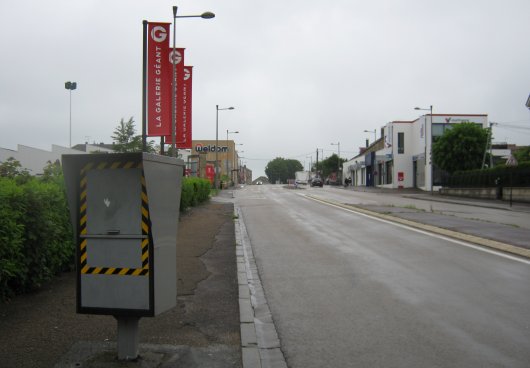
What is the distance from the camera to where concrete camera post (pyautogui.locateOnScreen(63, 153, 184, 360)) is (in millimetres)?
4566

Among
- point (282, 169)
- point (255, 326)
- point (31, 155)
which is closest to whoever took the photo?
point (255, 326)

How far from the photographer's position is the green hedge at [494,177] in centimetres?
3462

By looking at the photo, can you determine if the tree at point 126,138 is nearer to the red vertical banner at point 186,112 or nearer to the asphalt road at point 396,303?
the red vertical banner at point 186,112

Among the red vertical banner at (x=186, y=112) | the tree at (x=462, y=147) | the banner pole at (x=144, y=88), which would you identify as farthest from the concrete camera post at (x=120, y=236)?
the tree at (x=462, y=147)

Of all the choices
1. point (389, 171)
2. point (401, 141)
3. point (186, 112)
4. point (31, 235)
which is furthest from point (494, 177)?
point (31, 235)

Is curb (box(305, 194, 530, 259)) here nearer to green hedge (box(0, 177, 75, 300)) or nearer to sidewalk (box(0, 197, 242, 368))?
sidewalk (box(0, 197, 242, 368))

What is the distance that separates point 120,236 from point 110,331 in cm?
165

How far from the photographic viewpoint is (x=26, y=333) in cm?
541

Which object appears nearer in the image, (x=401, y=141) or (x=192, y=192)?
(x=192, y=192)

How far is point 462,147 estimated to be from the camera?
4662cm

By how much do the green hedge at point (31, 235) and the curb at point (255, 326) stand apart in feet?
9.00

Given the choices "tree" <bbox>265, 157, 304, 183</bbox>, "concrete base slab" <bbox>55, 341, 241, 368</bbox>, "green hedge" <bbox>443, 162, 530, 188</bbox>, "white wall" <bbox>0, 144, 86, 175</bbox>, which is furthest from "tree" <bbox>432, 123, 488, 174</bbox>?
"tree" <bbox>265, 157, 304, 183</bbox>

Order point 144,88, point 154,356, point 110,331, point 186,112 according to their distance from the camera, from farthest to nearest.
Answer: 1. point 186,112
2. point 144,88
3. point 110,331
4. point 154,356

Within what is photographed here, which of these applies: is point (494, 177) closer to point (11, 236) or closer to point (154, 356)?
point (11, 236)
